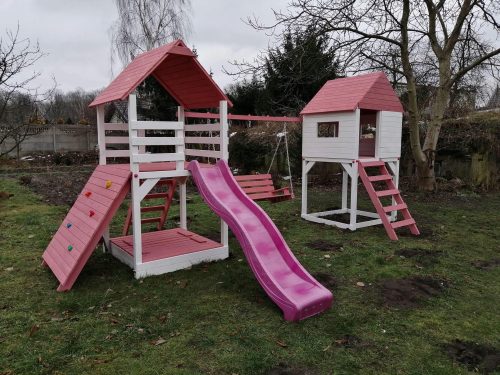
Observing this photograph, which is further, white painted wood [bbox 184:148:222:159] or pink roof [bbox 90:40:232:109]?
white painted wood [bbox 184:148:222:159]

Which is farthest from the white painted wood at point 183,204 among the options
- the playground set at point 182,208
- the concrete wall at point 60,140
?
the concrete wall at point 60,140

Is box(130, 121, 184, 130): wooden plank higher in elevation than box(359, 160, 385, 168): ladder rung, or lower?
higher

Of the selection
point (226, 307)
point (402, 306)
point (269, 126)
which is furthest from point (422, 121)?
point (226, 307)

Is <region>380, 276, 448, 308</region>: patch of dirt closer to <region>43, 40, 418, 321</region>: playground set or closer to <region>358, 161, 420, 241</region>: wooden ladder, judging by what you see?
<region>43, 40, 418, 321</region>: playground set

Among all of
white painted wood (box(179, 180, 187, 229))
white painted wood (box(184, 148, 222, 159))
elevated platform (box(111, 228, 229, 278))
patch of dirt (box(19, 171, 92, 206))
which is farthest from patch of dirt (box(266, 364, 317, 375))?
patch of dirt (box(19, 171, 92, 206))

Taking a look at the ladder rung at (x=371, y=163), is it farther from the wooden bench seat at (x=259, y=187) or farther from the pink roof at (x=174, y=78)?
the pink roof at (x=174, y=78)

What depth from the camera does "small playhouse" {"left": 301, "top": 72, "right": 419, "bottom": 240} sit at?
23.6 ft

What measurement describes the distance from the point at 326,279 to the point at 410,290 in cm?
97

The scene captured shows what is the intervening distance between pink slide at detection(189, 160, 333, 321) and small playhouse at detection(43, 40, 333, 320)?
0.01 metres

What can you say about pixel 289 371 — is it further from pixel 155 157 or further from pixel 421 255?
pixel 421 255

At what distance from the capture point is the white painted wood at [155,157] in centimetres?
491

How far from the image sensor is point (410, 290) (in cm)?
451

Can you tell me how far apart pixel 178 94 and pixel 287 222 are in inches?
135

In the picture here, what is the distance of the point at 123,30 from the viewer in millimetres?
22406
